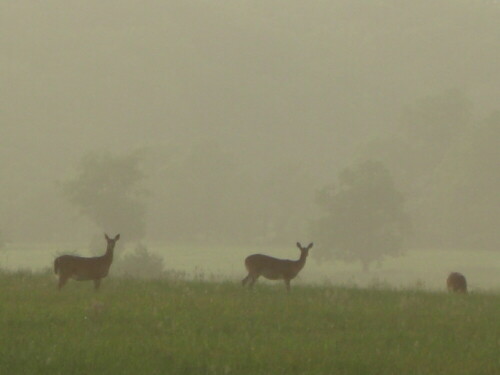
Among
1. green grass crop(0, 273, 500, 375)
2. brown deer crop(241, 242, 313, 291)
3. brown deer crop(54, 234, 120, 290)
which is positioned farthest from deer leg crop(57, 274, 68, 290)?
brown deer crop(241, 242, 313, 291)

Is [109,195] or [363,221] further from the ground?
[109,195]

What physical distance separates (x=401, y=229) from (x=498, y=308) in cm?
6181

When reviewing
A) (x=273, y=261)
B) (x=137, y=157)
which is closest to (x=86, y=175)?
(x=137, y=157)

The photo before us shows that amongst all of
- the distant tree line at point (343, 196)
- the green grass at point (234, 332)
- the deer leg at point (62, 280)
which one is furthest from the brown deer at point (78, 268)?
the distant tree line at point (343, 196)

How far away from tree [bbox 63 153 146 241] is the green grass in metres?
64.2

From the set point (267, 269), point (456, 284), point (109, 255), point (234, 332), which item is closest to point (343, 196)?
point (456, 284)

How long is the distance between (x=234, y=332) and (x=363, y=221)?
215ft

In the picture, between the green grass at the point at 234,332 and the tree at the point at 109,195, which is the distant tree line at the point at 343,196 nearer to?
the tree at the point at 109,195

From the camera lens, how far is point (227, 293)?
654 inches

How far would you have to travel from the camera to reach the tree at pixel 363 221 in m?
75.6

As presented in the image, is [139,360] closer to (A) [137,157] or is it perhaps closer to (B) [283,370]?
(B) [283,370]

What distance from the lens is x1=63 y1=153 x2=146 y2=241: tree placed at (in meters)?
80.7

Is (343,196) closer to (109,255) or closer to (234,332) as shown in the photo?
(109,255)

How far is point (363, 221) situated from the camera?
251 ft
